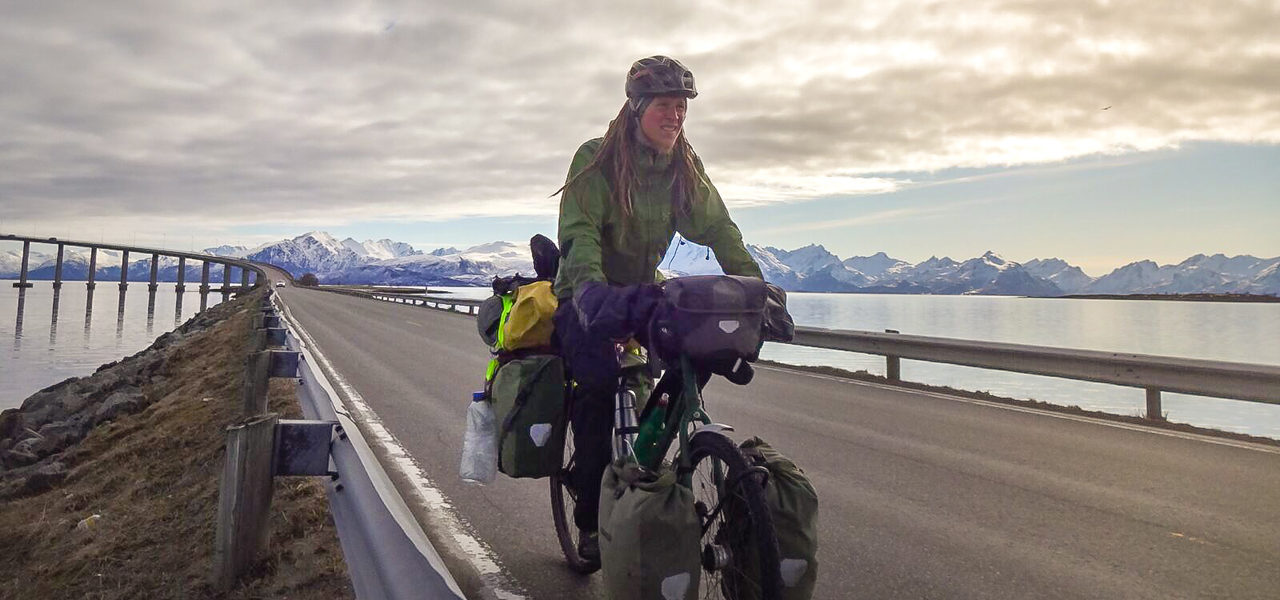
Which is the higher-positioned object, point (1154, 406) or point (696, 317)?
point (696, 317)

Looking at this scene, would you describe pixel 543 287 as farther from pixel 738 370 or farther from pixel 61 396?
pixel 61 396

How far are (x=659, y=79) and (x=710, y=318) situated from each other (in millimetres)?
998

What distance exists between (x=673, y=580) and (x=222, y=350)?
51.9 feet

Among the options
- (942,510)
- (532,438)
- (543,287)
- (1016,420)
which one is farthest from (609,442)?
(1016,420)

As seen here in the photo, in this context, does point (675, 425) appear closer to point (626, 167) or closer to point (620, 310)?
point (620, 310)

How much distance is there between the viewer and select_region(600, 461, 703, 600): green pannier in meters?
2.04

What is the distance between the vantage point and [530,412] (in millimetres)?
2875

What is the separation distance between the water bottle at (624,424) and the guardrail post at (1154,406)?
7.81 meters

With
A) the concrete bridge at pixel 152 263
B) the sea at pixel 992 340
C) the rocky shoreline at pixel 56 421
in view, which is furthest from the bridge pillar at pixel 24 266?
the rocky shoreline at pixel 56 421

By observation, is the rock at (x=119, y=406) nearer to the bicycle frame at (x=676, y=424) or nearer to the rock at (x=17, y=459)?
the rock at (x=17, y=459)

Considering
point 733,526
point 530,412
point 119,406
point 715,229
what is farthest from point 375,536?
point 119,406

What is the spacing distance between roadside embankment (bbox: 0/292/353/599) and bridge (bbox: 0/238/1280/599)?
69 cm

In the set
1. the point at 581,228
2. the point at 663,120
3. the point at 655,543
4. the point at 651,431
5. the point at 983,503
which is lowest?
the point at 983,503

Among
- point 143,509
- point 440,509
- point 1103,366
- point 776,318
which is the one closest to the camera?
point 776,318
